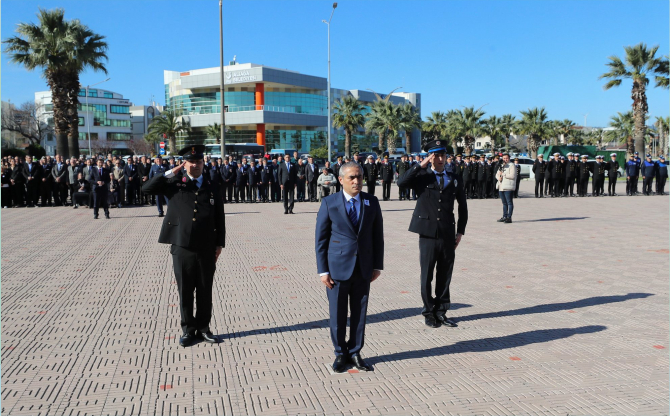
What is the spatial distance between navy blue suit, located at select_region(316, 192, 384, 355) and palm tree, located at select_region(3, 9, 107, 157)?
96.0 ft

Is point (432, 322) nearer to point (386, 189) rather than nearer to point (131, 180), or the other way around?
point (131, 180)

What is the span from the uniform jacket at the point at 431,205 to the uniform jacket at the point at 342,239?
1413mm

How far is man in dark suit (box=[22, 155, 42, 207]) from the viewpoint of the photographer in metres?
20.5

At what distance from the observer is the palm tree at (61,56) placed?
29.3m

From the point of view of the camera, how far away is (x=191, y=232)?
5.43 metres

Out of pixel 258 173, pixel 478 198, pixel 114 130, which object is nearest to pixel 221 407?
pixel 258 173

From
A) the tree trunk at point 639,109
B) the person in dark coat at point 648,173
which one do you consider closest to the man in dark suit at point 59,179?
the person in dark coat at point 648,173

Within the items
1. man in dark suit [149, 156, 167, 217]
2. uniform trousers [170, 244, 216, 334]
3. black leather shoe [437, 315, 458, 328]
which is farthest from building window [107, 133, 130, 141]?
black leather shoe [437, 315, 458, 328]

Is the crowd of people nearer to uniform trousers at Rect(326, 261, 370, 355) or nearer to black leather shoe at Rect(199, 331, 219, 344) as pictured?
black leather shoe at Rect(199, 331, 219, 344)

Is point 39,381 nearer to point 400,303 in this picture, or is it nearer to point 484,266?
point 400,303

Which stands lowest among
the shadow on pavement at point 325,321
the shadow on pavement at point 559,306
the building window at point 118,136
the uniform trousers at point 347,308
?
the shadow on pavement at point 325,321

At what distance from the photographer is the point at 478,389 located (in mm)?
4395

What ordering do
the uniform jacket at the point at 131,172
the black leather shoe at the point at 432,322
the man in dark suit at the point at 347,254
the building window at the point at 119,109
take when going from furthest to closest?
1. the building window at the point at 119,109
2. the uniform jacket at the point at 131,172
3. the black leather shoe at the point at 432,322
4. the man in dark suit at the point at 347,254

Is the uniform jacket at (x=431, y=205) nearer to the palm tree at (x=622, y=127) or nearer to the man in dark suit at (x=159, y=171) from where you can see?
the man in dark suit at (x=159, y=171)
